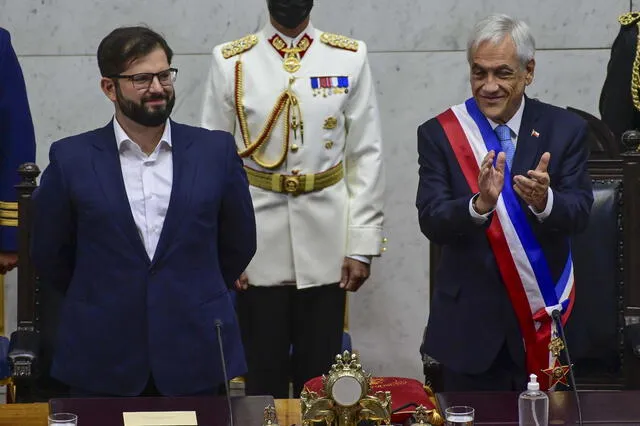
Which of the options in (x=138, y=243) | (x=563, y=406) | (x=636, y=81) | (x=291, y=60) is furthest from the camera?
(x=636, y=81)

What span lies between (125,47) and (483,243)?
3.13ft

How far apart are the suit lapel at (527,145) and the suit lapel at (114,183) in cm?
89

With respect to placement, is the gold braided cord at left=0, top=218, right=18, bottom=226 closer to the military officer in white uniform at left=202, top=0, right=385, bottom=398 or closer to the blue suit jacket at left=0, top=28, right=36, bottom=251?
the blue suit jacket at left=0, top=28, right=36, bottom=251

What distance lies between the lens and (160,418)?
9.40 ft

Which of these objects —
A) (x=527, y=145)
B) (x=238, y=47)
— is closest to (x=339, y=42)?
(x=238, y=47)

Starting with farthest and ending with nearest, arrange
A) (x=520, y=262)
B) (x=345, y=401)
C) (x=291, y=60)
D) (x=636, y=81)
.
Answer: (x=636, y=81), (x=291, y=60), (x=520, y=262), (x=345, y=401)

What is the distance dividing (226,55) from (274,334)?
837mm

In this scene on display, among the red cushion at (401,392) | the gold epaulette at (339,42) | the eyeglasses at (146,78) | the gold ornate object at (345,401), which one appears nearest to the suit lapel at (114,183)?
the eyeglasses at (146,78)

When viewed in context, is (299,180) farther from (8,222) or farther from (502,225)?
(502,225)

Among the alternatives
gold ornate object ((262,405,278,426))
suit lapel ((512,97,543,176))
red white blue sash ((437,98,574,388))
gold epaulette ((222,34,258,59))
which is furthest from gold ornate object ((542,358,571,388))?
gold epaulette ((222,34,258,59))

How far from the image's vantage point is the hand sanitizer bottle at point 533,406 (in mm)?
2799

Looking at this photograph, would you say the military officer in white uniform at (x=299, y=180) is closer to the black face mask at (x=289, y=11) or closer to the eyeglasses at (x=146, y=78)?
the black face mask at (x=289, y=11)

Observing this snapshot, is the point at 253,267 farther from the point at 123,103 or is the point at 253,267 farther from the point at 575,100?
the point at 575,100

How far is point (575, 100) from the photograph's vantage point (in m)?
5.11
